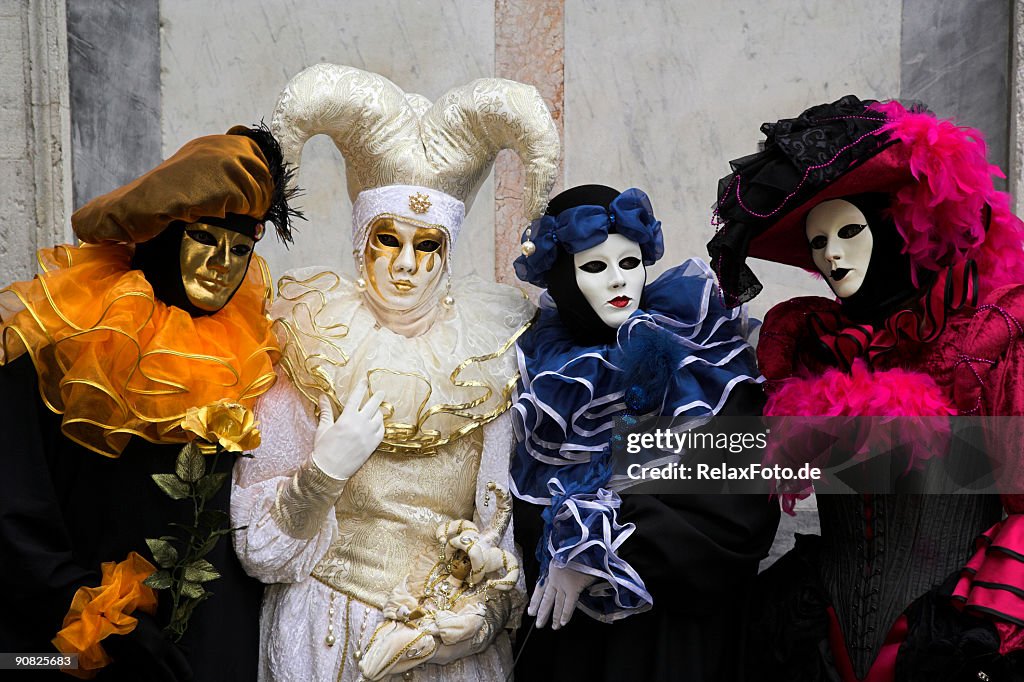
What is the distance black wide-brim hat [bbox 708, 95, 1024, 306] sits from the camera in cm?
254

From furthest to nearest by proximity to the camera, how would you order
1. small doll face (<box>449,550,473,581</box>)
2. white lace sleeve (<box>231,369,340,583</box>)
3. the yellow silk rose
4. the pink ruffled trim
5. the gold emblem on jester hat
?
the gold emblem on jester hat → small doll face (<box>449,550,473,581</box>) → white lace sleeve (<box>231,369,340,583</box>) → the yellow silk rose → the pink ruffled trim

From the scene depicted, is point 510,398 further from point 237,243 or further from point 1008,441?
point 1008,441

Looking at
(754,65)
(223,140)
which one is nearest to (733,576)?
(223,140)

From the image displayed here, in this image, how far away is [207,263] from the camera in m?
2.66

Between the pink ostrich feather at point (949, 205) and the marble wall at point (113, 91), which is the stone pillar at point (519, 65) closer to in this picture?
the marble wall at point (113, 91)

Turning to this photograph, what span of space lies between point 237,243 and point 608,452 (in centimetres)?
99

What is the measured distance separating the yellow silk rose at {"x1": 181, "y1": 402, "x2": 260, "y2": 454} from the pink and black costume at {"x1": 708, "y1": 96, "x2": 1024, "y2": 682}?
44.6 inches

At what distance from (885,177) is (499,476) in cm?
113

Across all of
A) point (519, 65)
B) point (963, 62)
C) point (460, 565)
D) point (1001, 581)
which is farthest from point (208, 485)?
point (963, 62)

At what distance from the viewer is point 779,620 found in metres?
2.73

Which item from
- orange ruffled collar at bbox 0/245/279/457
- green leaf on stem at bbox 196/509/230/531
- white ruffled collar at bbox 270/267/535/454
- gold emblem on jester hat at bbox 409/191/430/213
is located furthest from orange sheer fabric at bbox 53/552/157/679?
gold emblem on jester hat at bbox 409/191/430/213

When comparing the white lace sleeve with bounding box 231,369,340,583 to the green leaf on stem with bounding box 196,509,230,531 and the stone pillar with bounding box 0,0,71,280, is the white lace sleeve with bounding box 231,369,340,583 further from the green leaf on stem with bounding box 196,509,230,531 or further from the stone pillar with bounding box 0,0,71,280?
the stone pillar with bounding box 0,0,71,280

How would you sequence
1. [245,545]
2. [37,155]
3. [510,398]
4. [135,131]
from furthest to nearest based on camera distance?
[135,131]
[37,155]
[510,398]
[245,545]

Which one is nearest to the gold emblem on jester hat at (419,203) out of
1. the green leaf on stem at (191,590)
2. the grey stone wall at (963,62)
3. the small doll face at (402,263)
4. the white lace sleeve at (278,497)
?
the small doll face at (402,263)
